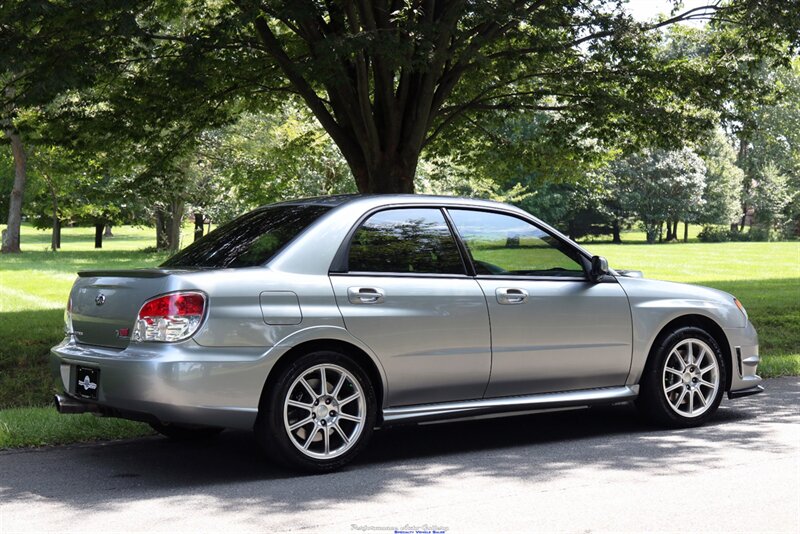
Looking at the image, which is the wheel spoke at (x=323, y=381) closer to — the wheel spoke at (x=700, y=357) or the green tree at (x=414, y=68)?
the wheel spoke at (x=700, y=357)

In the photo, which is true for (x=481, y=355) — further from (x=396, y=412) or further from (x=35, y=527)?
(x=35, y=527)

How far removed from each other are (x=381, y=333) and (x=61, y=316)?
37.4 ft

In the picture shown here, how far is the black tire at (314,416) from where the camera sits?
6.00 metres

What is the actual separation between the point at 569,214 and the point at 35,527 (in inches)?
2760

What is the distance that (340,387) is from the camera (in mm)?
6227

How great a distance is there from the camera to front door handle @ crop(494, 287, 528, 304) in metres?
6.90

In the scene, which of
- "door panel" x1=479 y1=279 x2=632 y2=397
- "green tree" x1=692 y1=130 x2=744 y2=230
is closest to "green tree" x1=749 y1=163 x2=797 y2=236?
"green tree" x1=692 y1=130 x2=744 y2=230

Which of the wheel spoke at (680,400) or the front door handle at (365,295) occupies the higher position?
the front door handle at (365,295)

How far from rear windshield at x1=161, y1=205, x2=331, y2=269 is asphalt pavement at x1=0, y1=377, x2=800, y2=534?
4.15 ft

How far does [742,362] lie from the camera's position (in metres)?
7.93

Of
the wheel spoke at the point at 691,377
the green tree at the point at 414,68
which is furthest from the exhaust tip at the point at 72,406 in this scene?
the green tree at the point at 414,68

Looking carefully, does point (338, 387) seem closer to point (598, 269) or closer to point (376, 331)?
point (376, 331)

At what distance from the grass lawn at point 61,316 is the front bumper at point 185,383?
1612 millimetres

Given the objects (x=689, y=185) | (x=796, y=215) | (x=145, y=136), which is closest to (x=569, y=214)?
(x=689, y=185)
